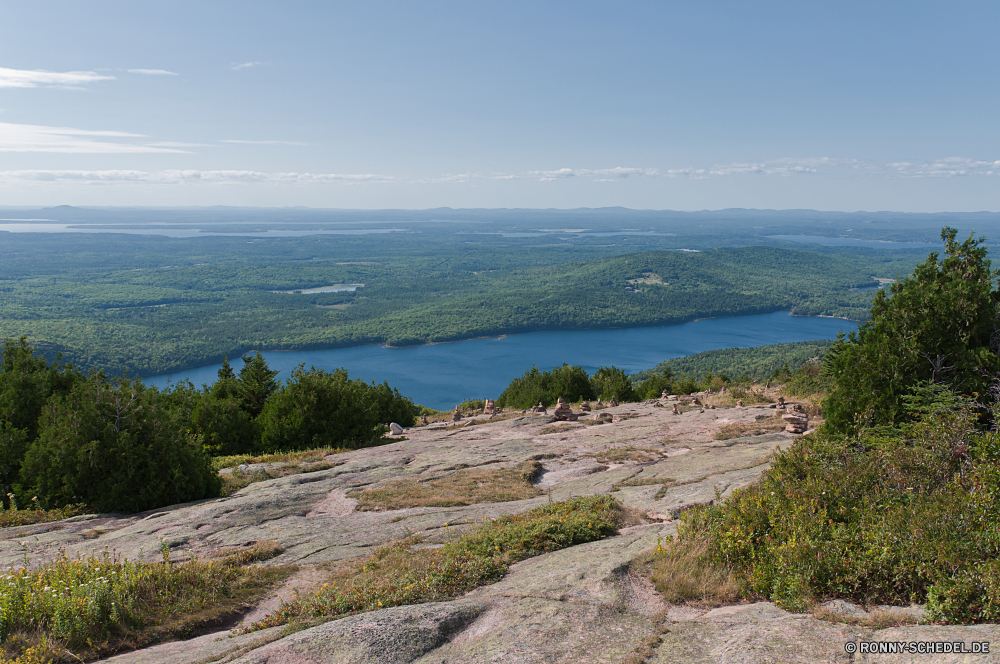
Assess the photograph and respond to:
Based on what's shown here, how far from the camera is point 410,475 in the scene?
16.9 meters

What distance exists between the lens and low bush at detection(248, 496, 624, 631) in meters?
7.38

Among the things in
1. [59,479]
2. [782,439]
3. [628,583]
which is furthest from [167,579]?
[782,439]

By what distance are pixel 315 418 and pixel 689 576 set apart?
768 inches

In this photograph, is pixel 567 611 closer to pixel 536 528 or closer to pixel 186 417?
pixel 536 528

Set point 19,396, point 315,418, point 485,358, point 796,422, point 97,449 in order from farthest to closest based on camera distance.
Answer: point 485,358 → point 315,418 → point 19,396 → point 796,422 → point 97,449

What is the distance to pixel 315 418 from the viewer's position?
78.1 ft

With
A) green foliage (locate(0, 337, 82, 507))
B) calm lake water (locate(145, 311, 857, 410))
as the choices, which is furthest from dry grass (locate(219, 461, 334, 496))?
calm lake water (locate(145, 311, 857, 410))

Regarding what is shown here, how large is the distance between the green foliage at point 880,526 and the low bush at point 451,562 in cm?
223

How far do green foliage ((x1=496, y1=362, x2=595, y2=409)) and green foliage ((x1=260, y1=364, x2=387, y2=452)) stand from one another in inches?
884

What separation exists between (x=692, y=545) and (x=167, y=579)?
7.93 m

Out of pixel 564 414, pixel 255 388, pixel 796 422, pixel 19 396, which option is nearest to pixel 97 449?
pixel 19 396

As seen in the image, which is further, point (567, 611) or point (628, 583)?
point (628, 583)

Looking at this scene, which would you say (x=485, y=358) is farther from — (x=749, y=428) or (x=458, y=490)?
(x=458, y=490)

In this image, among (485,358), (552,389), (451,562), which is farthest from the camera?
(485,358)
